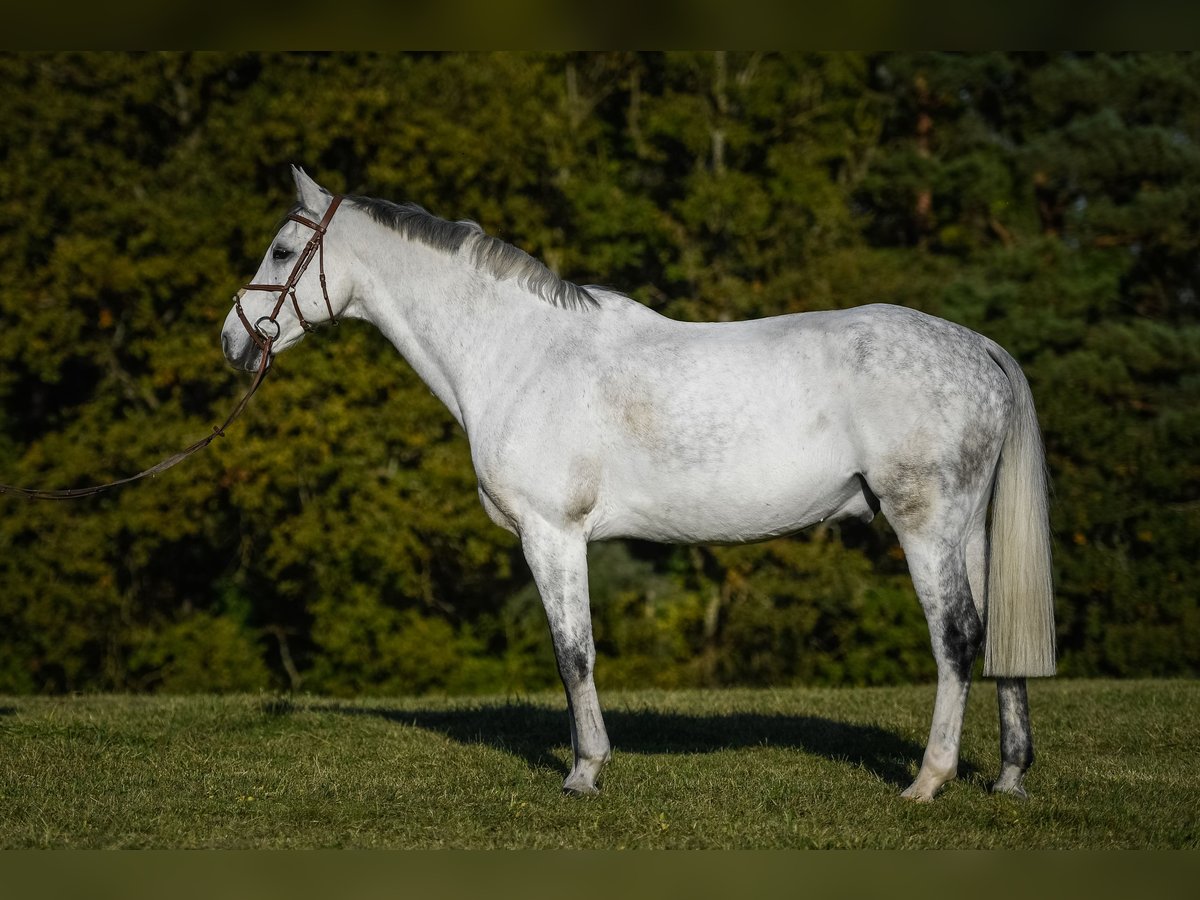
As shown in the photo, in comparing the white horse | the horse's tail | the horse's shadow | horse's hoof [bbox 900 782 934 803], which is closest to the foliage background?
the horse's shadow

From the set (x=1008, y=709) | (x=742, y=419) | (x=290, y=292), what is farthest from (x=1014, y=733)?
(x=290, y=292)

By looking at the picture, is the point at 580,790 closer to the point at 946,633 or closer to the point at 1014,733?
the point at 946,633

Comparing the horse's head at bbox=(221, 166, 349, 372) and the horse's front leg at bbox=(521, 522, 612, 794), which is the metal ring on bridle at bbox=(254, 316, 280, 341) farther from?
the horse's front leg at bbox=(521, 522, 612, 794)

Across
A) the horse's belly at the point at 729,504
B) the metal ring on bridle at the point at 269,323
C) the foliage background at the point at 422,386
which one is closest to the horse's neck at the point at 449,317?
the metal ring on bridle at the point at 269,323

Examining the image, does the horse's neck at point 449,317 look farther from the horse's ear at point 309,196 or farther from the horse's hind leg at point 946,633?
the horse's hind leg at point 946,633

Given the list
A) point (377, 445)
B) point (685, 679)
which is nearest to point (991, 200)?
point (685, 679)

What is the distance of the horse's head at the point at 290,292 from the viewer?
662 centimetres

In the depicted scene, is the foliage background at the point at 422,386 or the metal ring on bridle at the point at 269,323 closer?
the metal ring on bridle at the point at 269,323

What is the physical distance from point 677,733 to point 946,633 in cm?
271

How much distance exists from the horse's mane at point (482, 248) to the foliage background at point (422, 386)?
11.4m

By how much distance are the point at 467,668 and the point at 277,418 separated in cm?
468

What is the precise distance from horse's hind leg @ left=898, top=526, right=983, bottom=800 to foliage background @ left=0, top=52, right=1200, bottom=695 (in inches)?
487

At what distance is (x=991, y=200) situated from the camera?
2088cm

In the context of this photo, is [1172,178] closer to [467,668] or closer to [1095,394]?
[1095,394]
